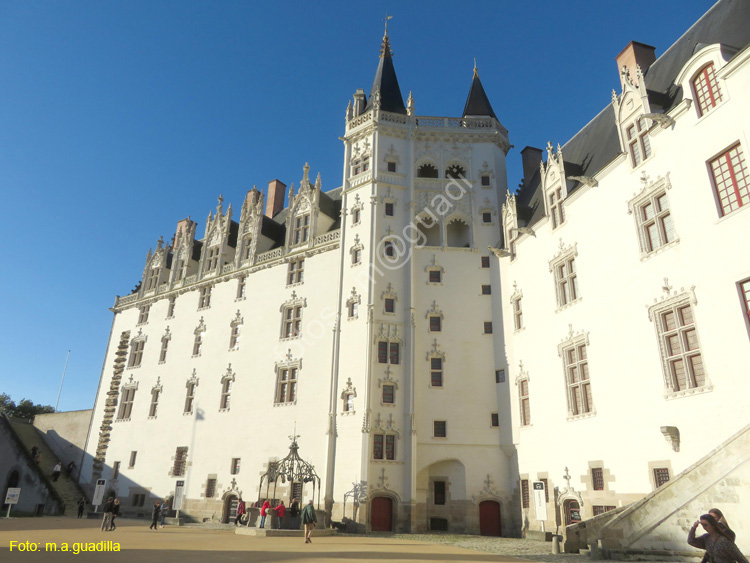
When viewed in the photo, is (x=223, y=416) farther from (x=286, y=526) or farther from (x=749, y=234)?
(x=749, y=234)

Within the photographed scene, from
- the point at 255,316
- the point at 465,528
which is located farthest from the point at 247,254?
the point at 465,528

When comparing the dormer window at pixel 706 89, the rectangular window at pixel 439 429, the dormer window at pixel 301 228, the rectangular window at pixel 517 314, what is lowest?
the rectangular window at pixel 439 429

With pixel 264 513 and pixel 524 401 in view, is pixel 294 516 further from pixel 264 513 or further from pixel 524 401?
pixel 524 401

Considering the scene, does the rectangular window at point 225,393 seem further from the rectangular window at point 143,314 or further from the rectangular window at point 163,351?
the rectangular window at point 143,314

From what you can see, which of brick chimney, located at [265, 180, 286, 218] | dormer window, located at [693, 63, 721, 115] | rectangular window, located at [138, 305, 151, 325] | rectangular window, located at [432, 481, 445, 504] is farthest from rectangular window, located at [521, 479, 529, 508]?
rectangular window, located at [138, 305, 151, 325]

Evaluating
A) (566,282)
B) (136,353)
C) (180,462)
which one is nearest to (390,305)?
(566,282)

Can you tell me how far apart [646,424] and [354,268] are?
15.9 metres

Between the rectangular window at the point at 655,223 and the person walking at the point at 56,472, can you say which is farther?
the person walking at the point at 56,472

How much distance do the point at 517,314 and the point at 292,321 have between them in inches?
502

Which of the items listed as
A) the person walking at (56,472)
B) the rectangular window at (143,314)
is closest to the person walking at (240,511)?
the person walking at (56,472)

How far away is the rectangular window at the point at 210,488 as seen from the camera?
29703 mm

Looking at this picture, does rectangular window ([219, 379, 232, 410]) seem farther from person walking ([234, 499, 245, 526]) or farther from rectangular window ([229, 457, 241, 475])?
person walking ([234, 499, 245, 526])

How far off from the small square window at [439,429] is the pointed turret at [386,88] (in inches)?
721

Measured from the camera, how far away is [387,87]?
33344 mm
